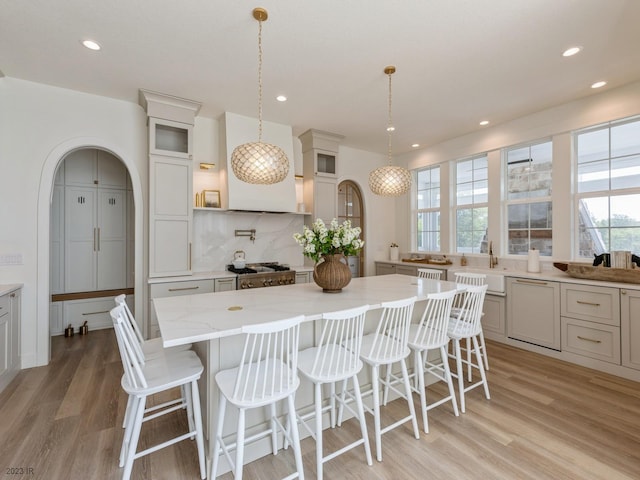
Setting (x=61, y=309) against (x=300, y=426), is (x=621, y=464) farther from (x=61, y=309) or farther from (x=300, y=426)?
(x=61, y=309)

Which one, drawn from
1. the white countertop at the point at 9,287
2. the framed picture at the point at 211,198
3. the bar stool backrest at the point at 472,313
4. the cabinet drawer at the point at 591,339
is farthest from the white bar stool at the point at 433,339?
the white countertop at the point at 9,287

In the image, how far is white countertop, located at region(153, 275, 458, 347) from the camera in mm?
1602

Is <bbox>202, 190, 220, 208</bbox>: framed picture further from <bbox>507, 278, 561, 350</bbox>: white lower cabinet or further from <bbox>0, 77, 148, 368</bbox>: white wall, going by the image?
<bbox>507, 278, 561, 350</bbox>: white lower cabinet

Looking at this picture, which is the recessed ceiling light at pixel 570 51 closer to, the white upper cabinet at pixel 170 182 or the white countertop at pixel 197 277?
the white upper cabinet at pixel 170 182

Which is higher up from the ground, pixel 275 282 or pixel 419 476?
pixel 275 282

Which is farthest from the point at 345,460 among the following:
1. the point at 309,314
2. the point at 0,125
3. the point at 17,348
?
the point at 0,125

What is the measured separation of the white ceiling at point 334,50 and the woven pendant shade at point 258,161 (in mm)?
958

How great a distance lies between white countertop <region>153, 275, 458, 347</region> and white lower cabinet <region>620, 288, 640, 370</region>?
170cm

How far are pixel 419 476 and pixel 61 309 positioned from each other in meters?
4.90

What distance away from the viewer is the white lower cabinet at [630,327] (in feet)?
9.45

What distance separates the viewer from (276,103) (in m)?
3.68

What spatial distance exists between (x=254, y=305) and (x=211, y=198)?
8.16 feet

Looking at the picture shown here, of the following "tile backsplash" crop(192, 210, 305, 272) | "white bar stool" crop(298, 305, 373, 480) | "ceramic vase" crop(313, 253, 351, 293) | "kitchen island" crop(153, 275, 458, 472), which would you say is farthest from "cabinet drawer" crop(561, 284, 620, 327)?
"tile backsplash" crop(192, 210, 305, 272)

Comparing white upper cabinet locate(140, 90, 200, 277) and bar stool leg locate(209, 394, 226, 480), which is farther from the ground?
white upper cabinet locate(140, 90, 200, 277)
